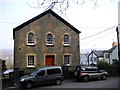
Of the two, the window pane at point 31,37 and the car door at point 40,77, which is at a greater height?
the window pane at point 31,37

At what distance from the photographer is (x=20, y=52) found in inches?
Result: 993

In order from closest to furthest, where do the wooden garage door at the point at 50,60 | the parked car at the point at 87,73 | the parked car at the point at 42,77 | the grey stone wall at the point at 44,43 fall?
the parked car at the point at 42,77, the parked car at the point at 87,73, the grey stone wall at the point at 44,43, the wooden garage door at the point at 50,60

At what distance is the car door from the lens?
16891 millimetres

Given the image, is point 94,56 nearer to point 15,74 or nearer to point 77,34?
point 77,34

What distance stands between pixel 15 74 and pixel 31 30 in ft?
27.1

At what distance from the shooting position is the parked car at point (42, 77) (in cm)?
1672

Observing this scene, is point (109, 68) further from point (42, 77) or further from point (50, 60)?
point (42, 77)

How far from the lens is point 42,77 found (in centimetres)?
1717

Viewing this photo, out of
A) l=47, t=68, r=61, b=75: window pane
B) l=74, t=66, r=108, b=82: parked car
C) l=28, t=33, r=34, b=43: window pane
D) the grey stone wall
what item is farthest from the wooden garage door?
l=47, t=68, r=61, b=75: window pane

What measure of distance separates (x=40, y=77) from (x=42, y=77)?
210mm

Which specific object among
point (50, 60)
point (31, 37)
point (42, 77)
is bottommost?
point (42, 77)

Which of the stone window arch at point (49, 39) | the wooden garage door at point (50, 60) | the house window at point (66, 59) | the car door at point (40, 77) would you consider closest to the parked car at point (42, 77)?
the car door at point (40, 77)

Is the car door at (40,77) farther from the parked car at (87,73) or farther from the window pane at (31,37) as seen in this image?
the window pane at (31,37)

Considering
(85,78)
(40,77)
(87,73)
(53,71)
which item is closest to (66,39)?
(87,73)
